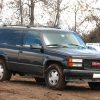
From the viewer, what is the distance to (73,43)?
14.9m

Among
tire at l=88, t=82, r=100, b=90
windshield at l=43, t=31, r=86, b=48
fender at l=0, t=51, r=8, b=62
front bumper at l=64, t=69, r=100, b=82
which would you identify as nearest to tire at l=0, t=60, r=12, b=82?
fender at l=0, t=51, r=8, b=62

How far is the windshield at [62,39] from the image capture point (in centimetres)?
1451

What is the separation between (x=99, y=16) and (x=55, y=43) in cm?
3379

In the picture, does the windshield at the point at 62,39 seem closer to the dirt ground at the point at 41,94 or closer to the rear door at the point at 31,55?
the rear door at the point at 31,55

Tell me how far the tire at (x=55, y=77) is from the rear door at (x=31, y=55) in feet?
1.45

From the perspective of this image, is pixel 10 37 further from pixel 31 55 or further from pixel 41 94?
pixel 41 94

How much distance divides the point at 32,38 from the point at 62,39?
93 centimetres

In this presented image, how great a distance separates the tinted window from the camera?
14735mm

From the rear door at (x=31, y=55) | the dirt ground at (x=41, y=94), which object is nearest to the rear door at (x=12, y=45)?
the rear door at (x=31, y=55)

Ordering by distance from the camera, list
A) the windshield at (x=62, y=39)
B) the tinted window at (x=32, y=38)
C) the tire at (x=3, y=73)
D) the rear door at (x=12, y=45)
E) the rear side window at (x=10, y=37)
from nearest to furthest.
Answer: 1. the windshield at (x=62, y=39)
2. the tinted window at (x=32, y=38)
3. the rear door at (x=12, y=45)
4. the rear side window at (x=10, y=37)
5. the tire at (x=3, y=73)

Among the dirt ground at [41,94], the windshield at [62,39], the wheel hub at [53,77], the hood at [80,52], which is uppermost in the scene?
the windshield at [62,39]

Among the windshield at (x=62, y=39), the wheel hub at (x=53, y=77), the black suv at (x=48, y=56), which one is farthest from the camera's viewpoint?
the windshield at (x=62, y=39)

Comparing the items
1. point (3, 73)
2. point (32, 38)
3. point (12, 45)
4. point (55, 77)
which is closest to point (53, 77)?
point (55, 77)

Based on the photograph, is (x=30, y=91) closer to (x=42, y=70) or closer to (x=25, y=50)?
(x=42, y=70)
